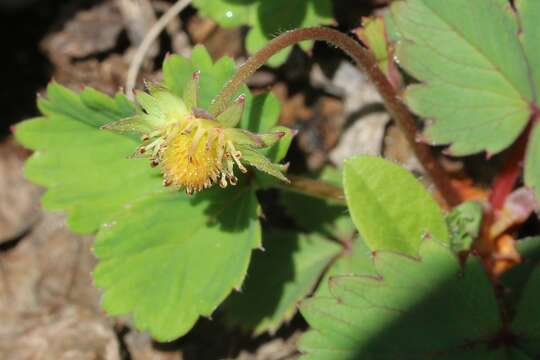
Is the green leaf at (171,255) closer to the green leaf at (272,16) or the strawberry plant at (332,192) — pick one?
the strawberry plant at (332,192)

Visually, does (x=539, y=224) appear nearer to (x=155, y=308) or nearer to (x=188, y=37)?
(x=155, y=308)

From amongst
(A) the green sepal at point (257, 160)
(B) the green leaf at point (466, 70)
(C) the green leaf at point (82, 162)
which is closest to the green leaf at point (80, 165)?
(C) the green leaf at point (82, 162)

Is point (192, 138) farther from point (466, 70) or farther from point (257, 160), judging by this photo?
point (466, 70)

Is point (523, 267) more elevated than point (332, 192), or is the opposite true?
point (332, 192)

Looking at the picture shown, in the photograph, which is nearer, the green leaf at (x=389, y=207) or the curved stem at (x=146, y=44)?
the green leaf at (x=389, y=207)

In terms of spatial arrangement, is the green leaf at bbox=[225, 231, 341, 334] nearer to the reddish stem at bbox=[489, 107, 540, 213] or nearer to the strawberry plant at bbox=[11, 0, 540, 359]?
the strawberry plant at bbox=[11, 0, 540, 359]

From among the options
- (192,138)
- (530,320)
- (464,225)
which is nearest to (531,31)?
(464,225)

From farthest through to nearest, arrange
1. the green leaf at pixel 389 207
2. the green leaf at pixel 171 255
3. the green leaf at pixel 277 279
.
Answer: the green leaf at pixel 277 279 < the green leaf at pixel 171 255 < the green leaf at pixel 389 207

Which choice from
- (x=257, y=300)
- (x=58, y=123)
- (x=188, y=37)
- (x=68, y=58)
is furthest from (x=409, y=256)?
(x=68, y=58)
